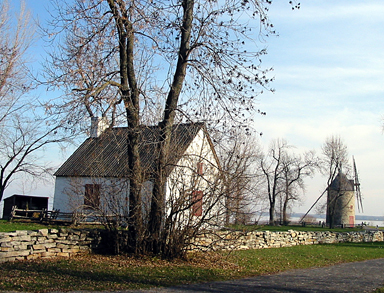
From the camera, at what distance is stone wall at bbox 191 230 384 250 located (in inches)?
531

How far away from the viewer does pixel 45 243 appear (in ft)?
38.1

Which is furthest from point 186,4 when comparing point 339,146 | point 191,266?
point 339,146

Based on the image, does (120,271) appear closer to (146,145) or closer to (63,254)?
(63,254)

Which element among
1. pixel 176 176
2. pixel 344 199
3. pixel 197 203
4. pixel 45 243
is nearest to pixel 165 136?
pixel 176 176

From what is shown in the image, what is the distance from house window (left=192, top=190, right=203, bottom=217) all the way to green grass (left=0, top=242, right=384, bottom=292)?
1.50 m

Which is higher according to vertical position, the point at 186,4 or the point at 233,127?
the point at 186,4

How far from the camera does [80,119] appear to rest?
12367mm

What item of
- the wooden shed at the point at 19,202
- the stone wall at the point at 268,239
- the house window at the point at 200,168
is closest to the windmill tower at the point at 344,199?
the stone wall at the point at 268,239

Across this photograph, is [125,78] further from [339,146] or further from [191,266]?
→ [339,146]

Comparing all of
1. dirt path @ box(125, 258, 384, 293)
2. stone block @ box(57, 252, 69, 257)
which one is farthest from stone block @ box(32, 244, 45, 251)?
dirt path @ box(125, 258, 384, 293)

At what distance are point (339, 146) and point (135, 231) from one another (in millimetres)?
44016

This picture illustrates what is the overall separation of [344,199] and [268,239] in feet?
137

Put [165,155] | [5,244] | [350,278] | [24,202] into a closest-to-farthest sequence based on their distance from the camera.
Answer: [5,244], [350,278], [165,155], [24,202]

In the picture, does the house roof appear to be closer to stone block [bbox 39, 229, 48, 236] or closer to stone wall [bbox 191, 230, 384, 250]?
stone block [bbox 39, 229, 48, 236]
